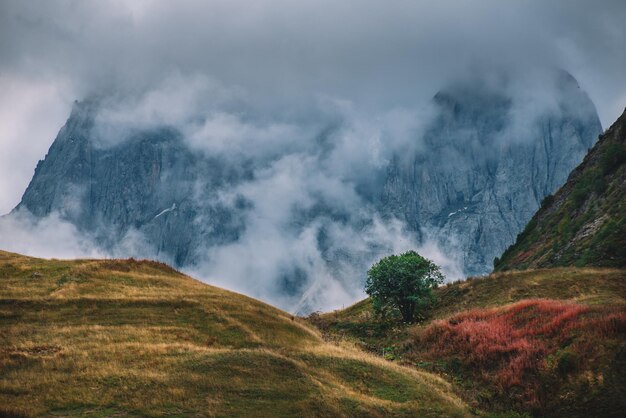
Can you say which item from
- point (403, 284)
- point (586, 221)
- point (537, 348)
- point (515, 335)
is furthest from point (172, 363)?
point (586, 221)

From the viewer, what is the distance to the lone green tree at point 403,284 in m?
59.3

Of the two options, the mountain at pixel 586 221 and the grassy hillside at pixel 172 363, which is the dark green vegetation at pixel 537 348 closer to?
the grassy hillside at pixel 172 363

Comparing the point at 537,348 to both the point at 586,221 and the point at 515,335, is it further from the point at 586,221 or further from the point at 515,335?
the point at 586,221

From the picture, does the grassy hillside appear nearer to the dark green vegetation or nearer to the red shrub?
the dark green vegetation

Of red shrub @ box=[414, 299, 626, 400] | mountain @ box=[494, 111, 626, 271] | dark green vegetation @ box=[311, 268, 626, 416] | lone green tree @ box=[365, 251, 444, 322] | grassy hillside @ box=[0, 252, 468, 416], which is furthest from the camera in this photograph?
mountain @ box=[494, 111, 626, 271]

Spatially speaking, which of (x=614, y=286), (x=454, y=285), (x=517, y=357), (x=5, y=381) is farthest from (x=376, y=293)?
(x=5, y=381)

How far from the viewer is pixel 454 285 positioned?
68688mm

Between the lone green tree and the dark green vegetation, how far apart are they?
5.33 metres

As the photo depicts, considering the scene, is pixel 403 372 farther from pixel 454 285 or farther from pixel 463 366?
pixel 454 285

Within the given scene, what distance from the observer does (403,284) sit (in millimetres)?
59250

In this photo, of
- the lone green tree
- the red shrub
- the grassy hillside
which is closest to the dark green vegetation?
the red shrub

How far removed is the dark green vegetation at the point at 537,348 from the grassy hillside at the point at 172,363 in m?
3.90

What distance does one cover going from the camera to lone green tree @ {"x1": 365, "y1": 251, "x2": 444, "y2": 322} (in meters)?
59.3

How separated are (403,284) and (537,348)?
28.2 meters
